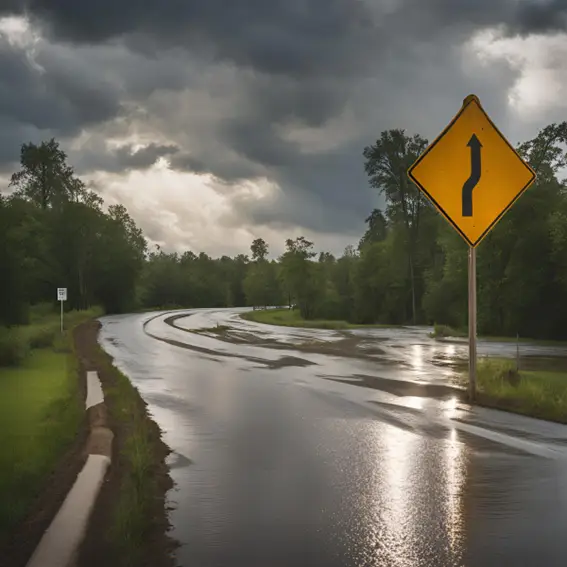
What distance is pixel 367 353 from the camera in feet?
77.0

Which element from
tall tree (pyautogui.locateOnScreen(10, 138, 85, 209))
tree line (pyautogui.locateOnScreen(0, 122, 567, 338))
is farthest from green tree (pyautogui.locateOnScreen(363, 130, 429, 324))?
tall tree (pyautogui.locateOnScreen(10, 138, 85, 209))

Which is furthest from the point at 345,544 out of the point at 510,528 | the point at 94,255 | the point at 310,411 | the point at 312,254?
the point at 94,255

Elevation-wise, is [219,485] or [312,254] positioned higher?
[312,254]

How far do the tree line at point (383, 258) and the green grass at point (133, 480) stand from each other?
16248mm

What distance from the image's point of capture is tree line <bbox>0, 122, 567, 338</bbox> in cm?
3719

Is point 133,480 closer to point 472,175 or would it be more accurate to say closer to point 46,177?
point 472,175

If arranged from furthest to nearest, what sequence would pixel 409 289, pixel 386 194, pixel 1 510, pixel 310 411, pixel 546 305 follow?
pixel 409 289, pixel 386 194, pixel 546 305, pixel 310 411, pixel 1 510

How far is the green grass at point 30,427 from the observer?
Result: 6387 millimetres

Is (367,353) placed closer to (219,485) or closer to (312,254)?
(219,485)

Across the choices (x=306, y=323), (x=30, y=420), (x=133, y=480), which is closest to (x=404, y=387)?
(x=30, y=420)

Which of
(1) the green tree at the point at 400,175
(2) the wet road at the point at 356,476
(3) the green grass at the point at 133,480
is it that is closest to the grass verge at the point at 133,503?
(3) the green grass at the point at 133,480

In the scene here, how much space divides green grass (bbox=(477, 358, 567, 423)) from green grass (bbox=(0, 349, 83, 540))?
6.91m

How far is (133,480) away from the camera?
258 inches

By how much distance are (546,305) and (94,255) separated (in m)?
54.9
